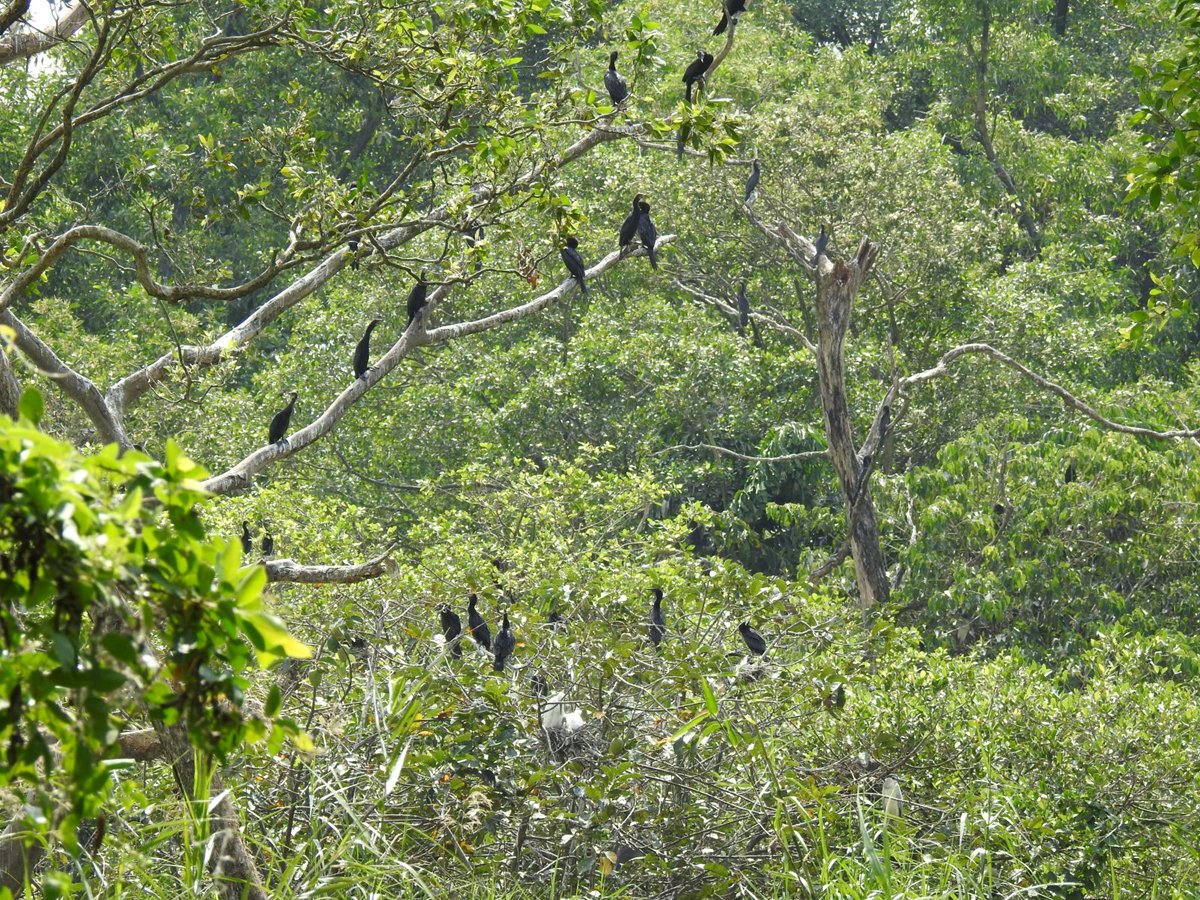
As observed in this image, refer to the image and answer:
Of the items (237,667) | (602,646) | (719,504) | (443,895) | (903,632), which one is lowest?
(719,504)

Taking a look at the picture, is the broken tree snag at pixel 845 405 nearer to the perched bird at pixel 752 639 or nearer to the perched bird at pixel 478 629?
the perched bird at pixel 752 639

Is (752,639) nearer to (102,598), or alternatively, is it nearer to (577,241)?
(577,241)

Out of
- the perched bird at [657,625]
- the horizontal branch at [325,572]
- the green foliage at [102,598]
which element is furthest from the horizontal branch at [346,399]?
the green foliage at [102,598]

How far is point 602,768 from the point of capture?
4.06 meters

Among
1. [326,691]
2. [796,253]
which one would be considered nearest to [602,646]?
[326,691]

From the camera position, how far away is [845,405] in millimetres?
9430

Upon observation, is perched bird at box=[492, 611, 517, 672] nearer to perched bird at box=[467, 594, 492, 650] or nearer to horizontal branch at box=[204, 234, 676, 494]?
perched bird at box=[467, 594, 492, 650]

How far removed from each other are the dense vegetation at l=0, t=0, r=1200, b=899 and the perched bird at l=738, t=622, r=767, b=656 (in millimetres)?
Answer: 113

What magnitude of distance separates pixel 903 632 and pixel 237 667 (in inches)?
232

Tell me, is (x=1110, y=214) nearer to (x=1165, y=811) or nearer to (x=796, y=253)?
(x=796, y=253)

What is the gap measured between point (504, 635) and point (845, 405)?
17.1ft

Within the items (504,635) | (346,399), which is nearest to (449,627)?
(504,635)

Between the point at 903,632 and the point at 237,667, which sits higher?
the point at 237,667

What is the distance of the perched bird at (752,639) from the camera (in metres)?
5.28
